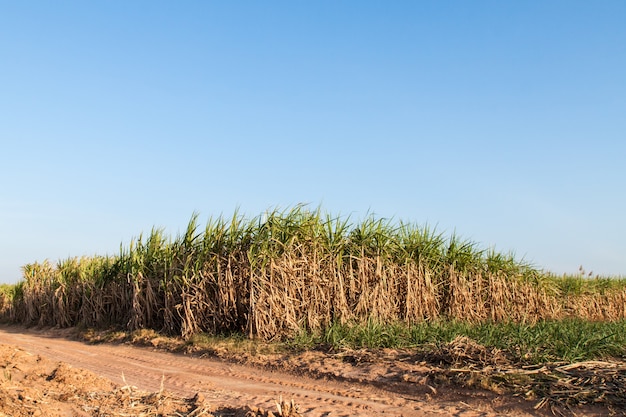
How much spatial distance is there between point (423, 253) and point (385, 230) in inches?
51.1

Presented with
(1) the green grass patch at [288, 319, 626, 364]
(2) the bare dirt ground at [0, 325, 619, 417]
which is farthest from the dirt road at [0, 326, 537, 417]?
(1) the green grass patch at [288, 319, 626, 364]

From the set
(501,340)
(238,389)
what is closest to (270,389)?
(238,389)

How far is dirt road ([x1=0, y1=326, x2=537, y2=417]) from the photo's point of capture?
5730mm

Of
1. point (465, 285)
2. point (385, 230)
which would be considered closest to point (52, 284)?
point (385, 230)

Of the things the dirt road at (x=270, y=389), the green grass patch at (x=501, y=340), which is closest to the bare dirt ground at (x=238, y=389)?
the dirt road at (x=270, y=389)

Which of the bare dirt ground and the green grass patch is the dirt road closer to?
the bare dirt ground

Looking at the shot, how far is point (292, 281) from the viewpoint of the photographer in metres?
10.3

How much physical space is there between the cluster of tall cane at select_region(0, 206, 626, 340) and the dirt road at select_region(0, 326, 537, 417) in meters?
1.49

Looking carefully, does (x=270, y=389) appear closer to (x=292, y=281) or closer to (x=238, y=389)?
(x=238, y=389)

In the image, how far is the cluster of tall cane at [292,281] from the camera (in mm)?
10320

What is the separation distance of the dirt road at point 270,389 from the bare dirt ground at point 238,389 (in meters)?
0.01

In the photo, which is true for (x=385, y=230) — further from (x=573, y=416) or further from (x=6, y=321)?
(x=6, y=321)

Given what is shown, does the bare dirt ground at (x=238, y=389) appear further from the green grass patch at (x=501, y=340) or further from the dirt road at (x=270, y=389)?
the green grass patch at (x=501, y=340)

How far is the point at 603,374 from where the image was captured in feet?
18.8
